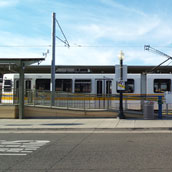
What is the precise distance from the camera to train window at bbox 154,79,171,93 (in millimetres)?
19344

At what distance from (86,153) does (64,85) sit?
42.3ft

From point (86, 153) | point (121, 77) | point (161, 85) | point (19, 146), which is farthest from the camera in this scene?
point (161, 85)

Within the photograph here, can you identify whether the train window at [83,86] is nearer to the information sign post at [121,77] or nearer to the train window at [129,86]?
the train window at [129,86]

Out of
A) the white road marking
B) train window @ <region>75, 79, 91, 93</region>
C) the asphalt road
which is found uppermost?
train window @ <region>75, 79, 91, 93</region>

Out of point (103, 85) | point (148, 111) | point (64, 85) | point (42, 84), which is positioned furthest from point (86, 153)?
point (42, 84)

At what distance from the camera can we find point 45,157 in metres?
6.72

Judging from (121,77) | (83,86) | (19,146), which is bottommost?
(19,146)

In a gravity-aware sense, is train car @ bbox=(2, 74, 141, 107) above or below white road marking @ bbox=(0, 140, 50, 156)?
above

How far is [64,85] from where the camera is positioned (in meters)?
19.8

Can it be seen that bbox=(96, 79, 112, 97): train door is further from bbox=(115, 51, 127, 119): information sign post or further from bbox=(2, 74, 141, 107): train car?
bbox=(115, 51, 127, 119): information sign post

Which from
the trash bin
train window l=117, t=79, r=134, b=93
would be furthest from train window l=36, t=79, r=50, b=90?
the trash bin

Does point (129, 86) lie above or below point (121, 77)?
below

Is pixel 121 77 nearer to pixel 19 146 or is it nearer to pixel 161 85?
pixel 161 85

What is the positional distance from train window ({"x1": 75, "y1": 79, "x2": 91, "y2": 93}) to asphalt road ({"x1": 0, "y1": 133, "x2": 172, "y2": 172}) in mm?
9616
